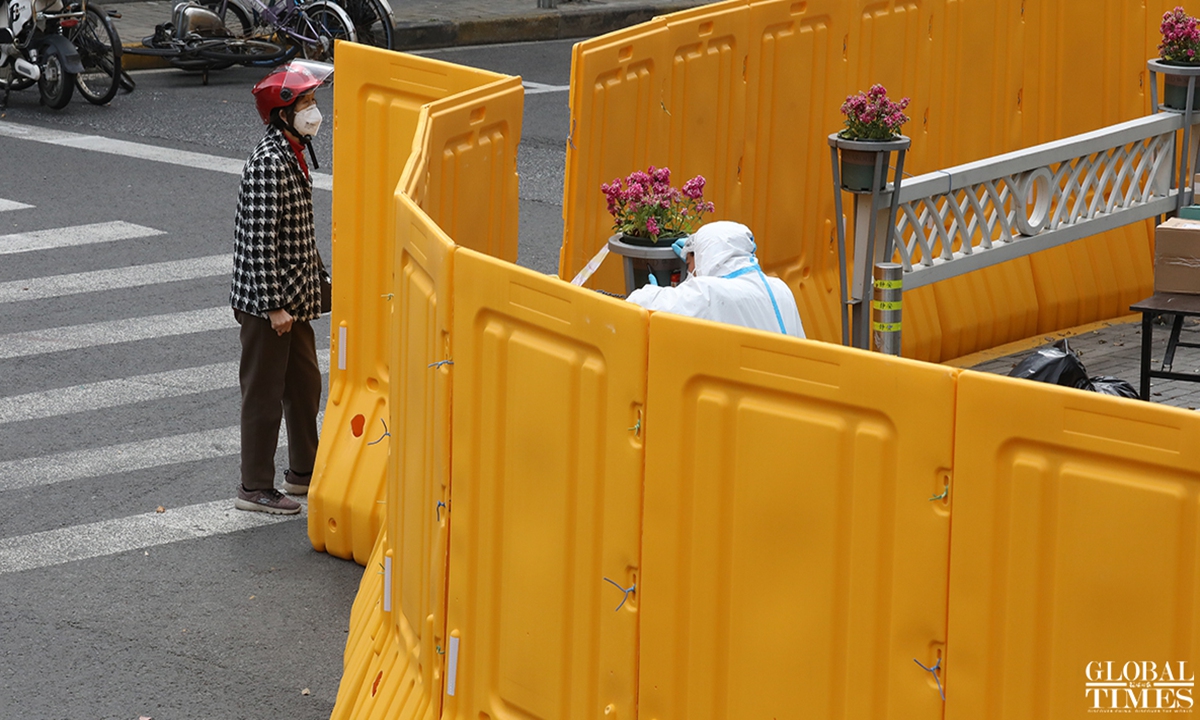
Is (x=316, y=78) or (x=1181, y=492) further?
(x=316, y=78)

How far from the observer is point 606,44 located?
23.5ft

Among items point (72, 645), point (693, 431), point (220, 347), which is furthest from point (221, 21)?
point (693, 431)

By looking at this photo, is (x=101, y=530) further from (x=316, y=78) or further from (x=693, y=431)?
(x=693, y=431)

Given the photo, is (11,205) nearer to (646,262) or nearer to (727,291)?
(646,262)

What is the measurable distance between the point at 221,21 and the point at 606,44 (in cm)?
1011

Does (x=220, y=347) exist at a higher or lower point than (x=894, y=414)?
lower

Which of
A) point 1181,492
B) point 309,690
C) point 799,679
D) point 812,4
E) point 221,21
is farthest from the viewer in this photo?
point 221,21

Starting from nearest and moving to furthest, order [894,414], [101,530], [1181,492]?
1. [1181,492]
2. [894,414]
3. [101,530]

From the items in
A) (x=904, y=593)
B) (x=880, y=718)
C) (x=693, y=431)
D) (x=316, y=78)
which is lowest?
(x=880, y=718)

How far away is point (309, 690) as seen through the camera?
558 centimetres

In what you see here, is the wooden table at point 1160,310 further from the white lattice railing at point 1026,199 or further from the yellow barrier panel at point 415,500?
the yellow barrier panel at point 415,500

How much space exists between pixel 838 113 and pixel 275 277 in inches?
131

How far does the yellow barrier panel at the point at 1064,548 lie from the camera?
2.99 m

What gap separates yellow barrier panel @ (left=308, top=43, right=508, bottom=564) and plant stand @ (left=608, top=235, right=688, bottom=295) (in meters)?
0.85
